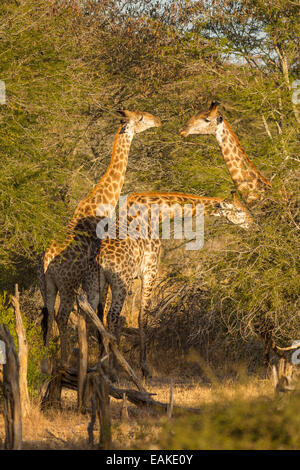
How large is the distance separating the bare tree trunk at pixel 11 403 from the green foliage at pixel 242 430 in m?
1.31

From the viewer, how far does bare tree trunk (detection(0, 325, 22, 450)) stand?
621 centimetres

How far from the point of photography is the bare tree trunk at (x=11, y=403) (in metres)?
6.21

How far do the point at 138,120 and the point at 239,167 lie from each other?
2.00 m

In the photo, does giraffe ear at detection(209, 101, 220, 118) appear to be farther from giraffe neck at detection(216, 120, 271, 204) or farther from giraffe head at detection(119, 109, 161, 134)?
giraffe head at detection(119, 109, 161, 134)

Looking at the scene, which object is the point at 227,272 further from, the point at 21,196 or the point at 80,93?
the point at 80,93

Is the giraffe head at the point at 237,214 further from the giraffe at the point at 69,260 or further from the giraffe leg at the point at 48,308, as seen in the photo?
the giraffe leg at the point at 48,308

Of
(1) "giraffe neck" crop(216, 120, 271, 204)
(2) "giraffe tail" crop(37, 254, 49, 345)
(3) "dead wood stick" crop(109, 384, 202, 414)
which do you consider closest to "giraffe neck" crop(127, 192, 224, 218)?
(1) "giraffe neck" crop(216, 120, 271, 204)

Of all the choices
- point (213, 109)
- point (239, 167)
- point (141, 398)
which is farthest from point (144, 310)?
point (141, 398)

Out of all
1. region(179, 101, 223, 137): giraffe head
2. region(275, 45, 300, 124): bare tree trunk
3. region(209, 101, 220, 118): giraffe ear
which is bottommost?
region(179, 101, 223, 137): giraffe head

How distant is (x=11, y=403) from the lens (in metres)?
6.42

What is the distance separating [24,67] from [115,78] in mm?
3715

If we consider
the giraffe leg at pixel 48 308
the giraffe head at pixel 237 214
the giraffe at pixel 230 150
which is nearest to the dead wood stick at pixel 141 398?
the giraffe head at pixel 237 214

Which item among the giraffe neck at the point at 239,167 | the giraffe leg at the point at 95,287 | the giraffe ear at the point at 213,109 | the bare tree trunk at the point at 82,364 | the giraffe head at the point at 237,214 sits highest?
the giraffe ear at the point at 213,109
